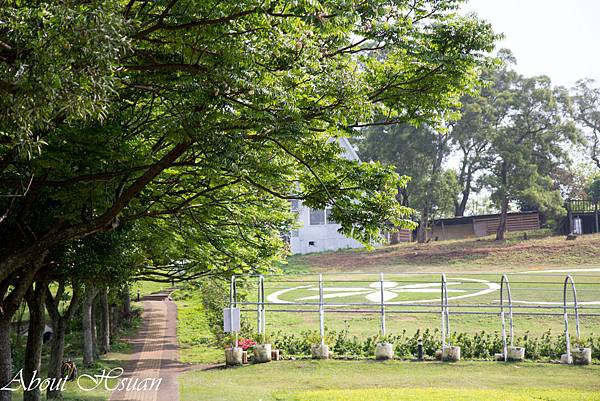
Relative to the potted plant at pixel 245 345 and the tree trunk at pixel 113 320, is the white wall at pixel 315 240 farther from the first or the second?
the potted plant at pixel 245 345

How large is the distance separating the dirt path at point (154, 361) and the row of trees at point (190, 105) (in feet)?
Answer: 13.3

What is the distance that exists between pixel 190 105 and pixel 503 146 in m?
44.0

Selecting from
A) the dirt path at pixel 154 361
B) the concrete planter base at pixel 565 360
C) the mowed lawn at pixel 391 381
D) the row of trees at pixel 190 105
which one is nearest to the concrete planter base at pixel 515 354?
the mowed lawn at pixel 391 381

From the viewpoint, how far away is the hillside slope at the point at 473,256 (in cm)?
4297

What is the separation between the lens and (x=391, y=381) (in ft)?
60.0

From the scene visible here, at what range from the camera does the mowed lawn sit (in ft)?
52.1

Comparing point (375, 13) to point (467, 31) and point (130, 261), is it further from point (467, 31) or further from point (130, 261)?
point (130, 261)

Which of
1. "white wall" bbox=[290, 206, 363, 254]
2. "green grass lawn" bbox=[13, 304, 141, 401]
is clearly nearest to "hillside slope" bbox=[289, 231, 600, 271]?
"white wall" bbox=[290, 206, 363, 254]

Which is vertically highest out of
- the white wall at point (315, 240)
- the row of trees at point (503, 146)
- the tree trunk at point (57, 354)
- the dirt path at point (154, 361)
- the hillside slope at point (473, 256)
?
the row of trees at point (503, 146)

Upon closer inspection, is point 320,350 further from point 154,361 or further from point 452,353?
point 154,361

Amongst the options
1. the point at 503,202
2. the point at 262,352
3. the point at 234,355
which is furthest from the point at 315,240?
the point at 234,355

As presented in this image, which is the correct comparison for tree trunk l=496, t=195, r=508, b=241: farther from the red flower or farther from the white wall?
the red flower

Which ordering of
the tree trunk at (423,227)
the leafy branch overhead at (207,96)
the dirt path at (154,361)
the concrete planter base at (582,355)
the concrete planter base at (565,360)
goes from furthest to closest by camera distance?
the tree trunk at (423,227), the concrete planter base at (565,360), the concrete planter base at (582,355), the dirt path at (154,361), the leafy branch overhead at (207,96)

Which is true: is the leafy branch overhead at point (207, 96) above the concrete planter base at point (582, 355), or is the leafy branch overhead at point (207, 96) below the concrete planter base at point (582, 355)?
above
